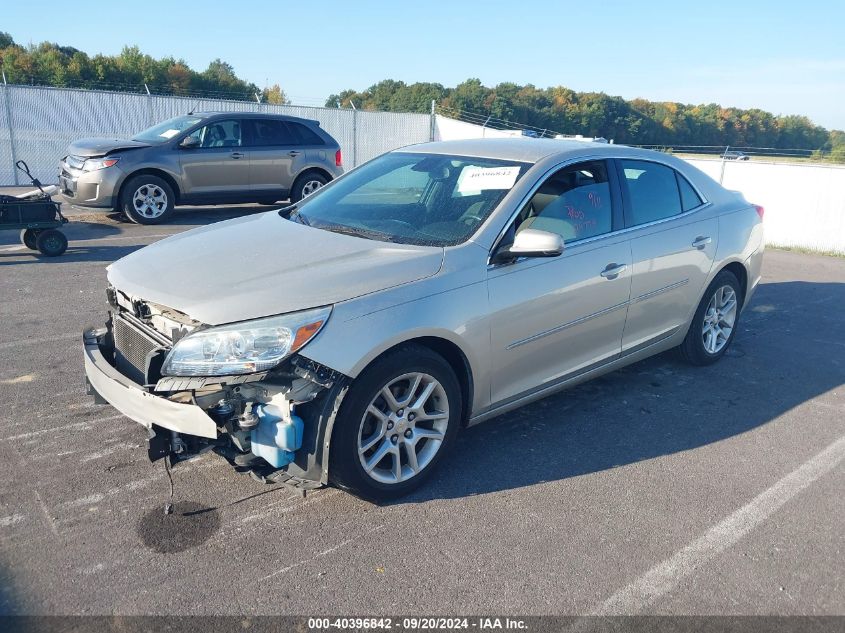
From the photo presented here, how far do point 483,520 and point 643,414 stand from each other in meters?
1.82

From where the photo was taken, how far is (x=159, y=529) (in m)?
3.24

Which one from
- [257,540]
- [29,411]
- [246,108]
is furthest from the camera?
[246,108]

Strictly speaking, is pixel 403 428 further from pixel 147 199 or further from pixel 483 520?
pixel 147 199

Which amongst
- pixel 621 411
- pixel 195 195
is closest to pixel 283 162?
pixel 195 195

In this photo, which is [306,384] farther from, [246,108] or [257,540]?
[246,108]

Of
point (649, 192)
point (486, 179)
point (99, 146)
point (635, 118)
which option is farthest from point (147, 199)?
point (635, 118)

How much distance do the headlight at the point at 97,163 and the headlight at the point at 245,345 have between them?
8.40 m

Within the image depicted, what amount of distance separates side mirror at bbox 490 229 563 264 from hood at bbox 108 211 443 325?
1.16ft

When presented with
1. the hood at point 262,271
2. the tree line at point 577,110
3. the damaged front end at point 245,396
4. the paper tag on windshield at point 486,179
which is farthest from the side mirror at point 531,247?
the tree line at point 577,110

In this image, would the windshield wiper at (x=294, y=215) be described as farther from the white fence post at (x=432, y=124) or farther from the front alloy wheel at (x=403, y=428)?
the white fence post at (x=432, y=124)

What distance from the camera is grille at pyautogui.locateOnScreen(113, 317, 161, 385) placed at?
344cm

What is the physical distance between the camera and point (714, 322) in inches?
225

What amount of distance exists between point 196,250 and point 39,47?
199 ft

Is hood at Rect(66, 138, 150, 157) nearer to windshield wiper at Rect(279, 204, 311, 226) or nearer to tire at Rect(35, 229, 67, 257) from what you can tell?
tire at Rect(35, 229, 67, 257)
